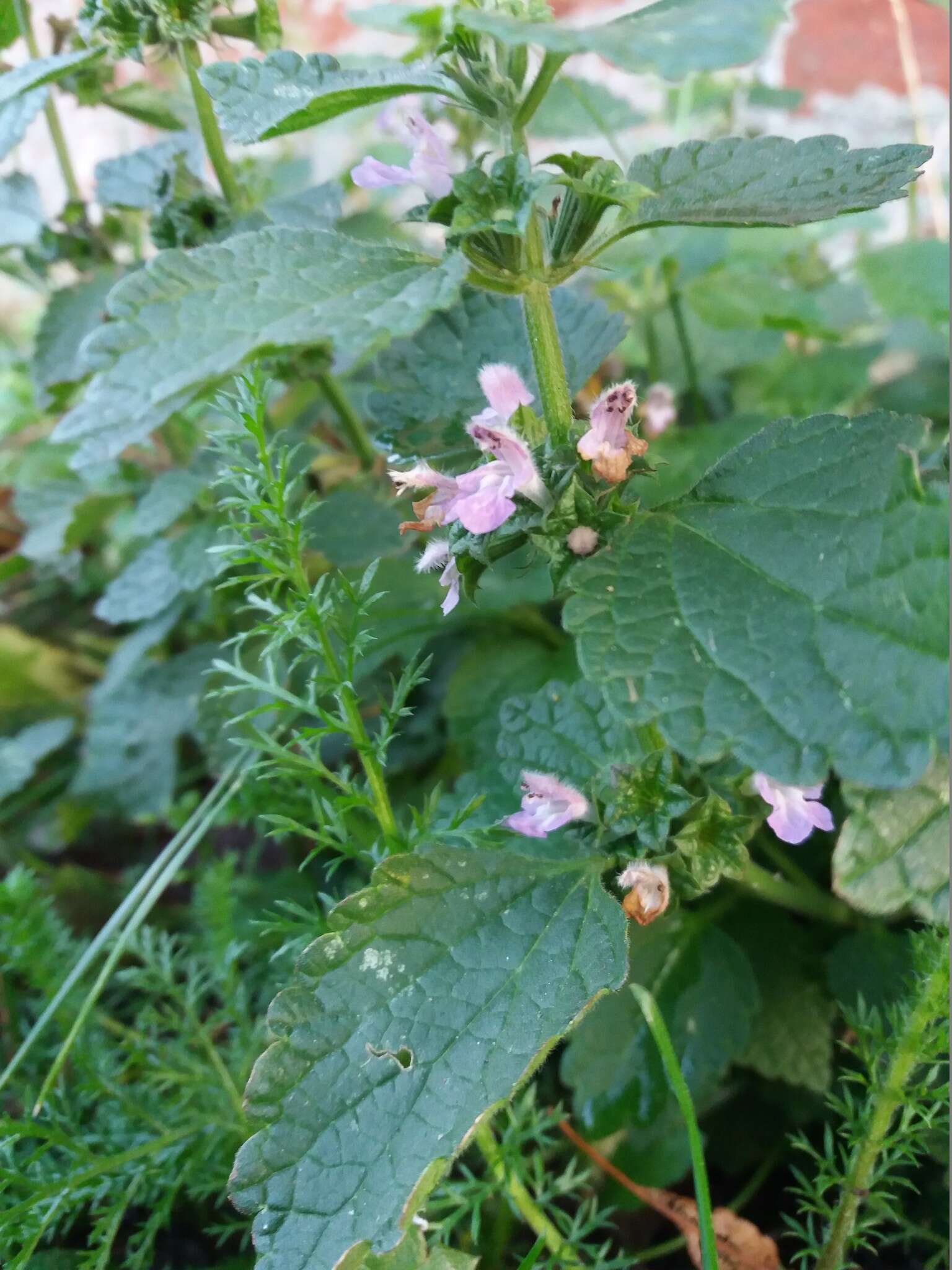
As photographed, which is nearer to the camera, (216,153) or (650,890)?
(650,890)

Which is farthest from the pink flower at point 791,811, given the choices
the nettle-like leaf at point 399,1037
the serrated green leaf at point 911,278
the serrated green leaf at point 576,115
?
the serrated green leaf at point 576,115

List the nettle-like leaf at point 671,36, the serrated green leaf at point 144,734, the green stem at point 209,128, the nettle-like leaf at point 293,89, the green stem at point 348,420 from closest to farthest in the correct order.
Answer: the nettle-like leaf at point 671,36
the nettle-like leaf at point 293,89
the green stem at point 209,128
the green stem at point 348,420
the serrated green leaf at point 144,734

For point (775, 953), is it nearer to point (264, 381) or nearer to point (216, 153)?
point (264, 381)

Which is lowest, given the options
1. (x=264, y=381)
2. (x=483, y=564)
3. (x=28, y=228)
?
(x=483, y=564)

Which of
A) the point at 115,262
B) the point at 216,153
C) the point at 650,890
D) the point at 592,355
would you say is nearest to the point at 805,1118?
the point at 650,890

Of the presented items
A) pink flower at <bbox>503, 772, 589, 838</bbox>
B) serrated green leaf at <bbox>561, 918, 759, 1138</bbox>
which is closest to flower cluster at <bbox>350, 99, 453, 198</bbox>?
pink flower at <bbox>503, 772, 589, 838</bbox>

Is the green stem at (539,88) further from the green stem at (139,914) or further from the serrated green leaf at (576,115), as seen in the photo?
the serrated green leaf at (576,115)

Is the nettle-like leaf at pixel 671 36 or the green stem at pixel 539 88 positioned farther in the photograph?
the green stem at pixel 539 88
